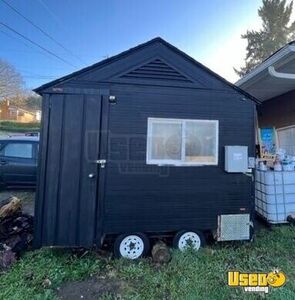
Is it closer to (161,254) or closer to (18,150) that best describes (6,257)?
(161,254)

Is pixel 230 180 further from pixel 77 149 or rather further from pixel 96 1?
pixel 96 1

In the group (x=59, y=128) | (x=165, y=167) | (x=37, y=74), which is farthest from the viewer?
(x=37, y=74)

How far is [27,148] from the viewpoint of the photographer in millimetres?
8148

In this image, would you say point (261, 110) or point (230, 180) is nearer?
point (230, 180)

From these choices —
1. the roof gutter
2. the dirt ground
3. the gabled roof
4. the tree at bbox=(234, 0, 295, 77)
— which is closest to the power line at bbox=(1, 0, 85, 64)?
the dirt ground

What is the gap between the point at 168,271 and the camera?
3832 mm

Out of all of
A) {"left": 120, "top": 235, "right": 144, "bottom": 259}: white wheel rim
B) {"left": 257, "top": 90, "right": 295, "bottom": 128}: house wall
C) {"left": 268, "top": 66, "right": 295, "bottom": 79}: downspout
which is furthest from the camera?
{"left": 257, "top": 90, "right": 295, "bottom": 128}: house wall

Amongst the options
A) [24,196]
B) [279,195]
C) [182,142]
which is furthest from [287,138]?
[24,196]

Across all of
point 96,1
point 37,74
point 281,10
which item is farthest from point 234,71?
point 37,74

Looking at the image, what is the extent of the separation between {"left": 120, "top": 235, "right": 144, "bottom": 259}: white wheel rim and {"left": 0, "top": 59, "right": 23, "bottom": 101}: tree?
29.3 metres

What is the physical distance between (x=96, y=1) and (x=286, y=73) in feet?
29.3

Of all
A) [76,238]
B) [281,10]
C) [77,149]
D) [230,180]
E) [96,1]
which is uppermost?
[281,10]

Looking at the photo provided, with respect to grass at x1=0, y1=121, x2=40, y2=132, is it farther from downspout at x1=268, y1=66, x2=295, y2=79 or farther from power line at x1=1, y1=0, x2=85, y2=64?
downspout at x1=268, y1=66, x2=295, y2=79

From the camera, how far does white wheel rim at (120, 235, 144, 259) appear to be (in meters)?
4.32
